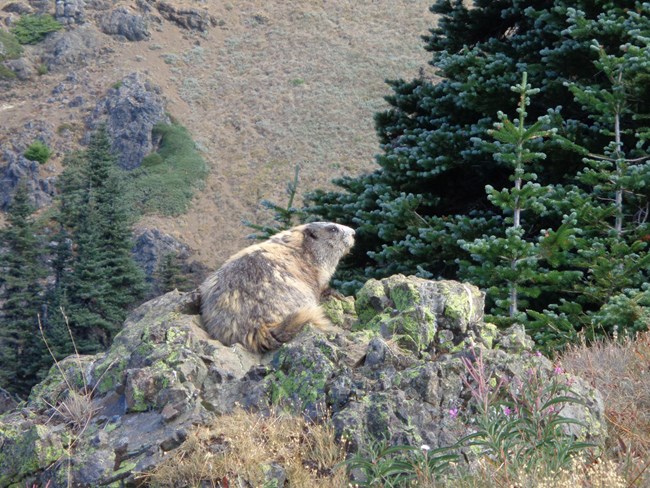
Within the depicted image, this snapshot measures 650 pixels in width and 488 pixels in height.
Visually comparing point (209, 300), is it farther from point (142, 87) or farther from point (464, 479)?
point (142, 87)

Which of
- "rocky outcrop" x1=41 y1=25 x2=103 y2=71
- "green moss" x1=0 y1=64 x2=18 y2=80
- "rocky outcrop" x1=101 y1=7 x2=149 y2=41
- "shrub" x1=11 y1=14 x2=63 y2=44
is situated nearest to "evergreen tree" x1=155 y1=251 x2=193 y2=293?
"green moss" x1=0 y1=64 x2=18 y2=80

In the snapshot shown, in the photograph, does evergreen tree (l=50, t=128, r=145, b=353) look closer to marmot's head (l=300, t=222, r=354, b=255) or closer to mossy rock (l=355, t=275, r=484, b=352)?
marmot's head (l=300, t=222, r=354, b=255)

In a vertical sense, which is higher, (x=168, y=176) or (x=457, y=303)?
(x=457, y=303)

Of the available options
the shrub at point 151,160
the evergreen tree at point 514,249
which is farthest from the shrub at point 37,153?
the evergreen tree at point 514,249

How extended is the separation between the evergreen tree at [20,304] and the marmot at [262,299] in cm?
2520

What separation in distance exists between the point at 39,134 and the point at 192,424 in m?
53.5

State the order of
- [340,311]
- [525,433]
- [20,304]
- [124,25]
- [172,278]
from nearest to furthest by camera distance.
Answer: [525,433] < [340,311] < [20,304] < [172,278] < [124,25]

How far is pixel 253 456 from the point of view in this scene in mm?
4535

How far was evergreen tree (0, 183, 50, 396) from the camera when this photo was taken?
105ft

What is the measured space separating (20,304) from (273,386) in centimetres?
3281

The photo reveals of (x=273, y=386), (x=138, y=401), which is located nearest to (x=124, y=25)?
(x=138, y=401)

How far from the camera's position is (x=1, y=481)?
507 centimetres

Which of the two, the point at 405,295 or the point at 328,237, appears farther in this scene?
the point at 328,237

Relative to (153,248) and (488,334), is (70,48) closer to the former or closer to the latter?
(153,248)
